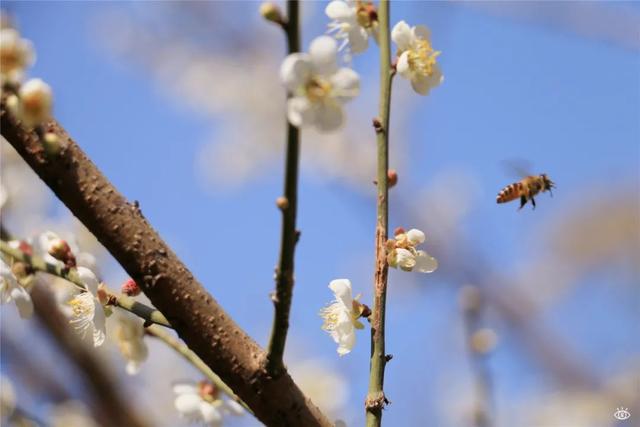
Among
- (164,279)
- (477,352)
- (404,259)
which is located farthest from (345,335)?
(477,352)

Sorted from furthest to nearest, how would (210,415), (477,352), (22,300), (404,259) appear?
(477,352) < (210,415) < (22,300) < (404,259)

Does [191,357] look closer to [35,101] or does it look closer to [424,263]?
[424,263]

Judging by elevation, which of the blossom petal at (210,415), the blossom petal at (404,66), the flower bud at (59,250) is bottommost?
the blossom petal at (210,415)

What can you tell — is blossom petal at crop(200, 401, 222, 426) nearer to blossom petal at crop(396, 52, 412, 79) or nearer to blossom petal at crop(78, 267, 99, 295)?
blossom petal at crop(78, 267, 99, 295)

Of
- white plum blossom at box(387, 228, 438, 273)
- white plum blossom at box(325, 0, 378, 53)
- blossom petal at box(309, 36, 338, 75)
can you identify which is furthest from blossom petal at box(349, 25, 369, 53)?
blossom petal at box(309, 36, 338, 75)

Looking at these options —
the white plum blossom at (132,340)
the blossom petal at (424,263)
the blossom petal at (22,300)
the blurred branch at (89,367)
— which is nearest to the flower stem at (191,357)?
the white plum blossom at (132,340)

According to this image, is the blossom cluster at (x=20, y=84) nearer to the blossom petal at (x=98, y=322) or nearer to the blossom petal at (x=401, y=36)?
the blossom petal at (x=98, y=322)

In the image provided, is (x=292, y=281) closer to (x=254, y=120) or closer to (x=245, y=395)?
(x=245, y=395)
